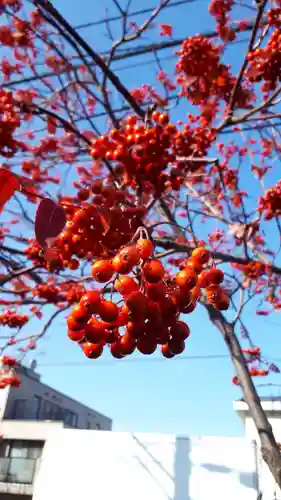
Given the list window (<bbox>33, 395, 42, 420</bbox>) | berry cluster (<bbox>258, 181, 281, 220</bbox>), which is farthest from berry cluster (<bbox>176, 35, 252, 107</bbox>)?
window (<bbox>33, 395, 42, 420</bbox>)

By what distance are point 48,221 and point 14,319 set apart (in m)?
5.39

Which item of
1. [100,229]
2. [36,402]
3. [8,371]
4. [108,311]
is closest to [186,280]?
[108,311]

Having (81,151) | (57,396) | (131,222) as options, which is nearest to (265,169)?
(81,151)

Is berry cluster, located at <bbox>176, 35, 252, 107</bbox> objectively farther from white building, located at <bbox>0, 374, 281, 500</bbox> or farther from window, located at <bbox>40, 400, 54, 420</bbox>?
window, located at <bbox>40, 400, 54, 420</bbox>

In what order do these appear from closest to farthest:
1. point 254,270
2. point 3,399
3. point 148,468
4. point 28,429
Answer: point 254,270
point 148,468
point 28,429
point 3,399

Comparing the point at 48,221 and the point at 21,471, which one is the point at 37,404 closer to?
the point at 21,471

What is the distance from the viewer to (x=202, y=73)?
4.26 meters

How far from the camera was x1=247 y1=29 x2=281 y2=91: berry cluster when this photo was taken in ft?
11.8

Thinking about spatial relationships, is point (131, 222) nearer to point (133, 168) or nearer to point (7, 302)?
point (133, 168)

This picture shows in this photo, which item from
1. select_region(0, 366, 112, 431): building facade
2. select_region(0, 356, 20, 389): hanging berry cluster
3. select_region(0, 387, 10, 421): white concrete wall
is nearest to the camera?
select_region(0, 356, 20, 389): hanging berry cluster

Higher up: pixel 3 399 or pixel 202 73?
pixel 202 73

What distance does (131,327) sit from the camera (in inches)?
48.8

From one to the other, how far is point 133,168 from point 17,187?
5.80 feet

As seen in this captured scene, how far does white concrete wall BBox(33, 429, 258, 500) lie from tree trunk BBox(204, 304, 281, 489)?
9.41 metres
